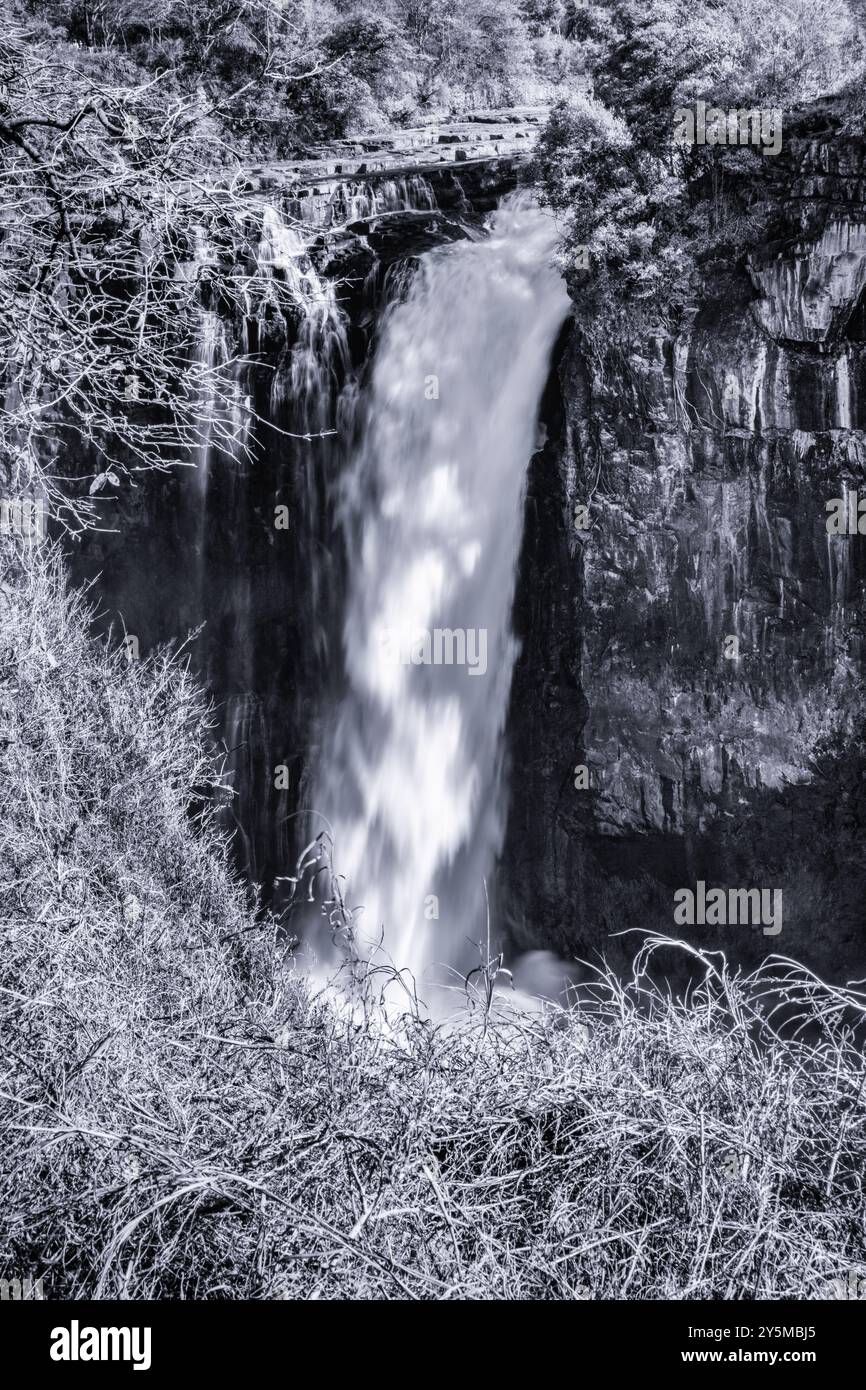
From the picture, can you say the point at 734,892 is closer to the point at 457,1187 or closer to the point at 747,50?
the point at 747,50

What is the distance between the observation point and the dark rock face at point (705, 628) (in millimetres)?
11008

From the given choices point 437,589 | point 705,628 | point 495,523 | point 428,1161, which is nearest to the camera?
point 428,1161

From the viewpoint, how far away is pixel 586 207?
10.4 meters

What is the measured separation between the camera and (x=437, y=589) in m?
12.0

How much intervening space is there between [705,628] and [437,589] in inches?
114

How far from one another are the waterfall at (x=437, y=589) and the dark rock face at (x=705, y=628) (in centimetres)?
35

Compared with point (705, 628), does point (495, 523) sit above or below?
above

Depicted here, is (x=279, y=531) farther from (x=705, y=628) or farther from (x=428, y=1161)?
(x=428, y=1161)

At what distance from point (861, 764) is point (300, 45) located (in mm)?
9399

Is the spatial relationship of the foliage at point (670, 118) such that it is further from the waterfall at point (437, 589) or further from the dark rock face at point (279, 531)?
the dark rock face at point (279, 531)

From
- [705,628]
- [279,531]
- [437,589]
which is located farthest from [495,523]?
[279,531]

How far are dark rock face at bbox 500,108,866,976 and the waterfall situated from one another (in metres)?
0.35

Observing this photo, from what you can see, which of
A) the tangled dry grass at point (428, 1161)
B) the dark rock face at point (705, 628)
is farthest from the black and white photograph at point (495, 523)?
the tangled dry grass at point (428, 1161)

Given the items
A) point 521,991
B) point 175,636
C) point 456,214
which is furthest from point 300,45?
point 521,991
